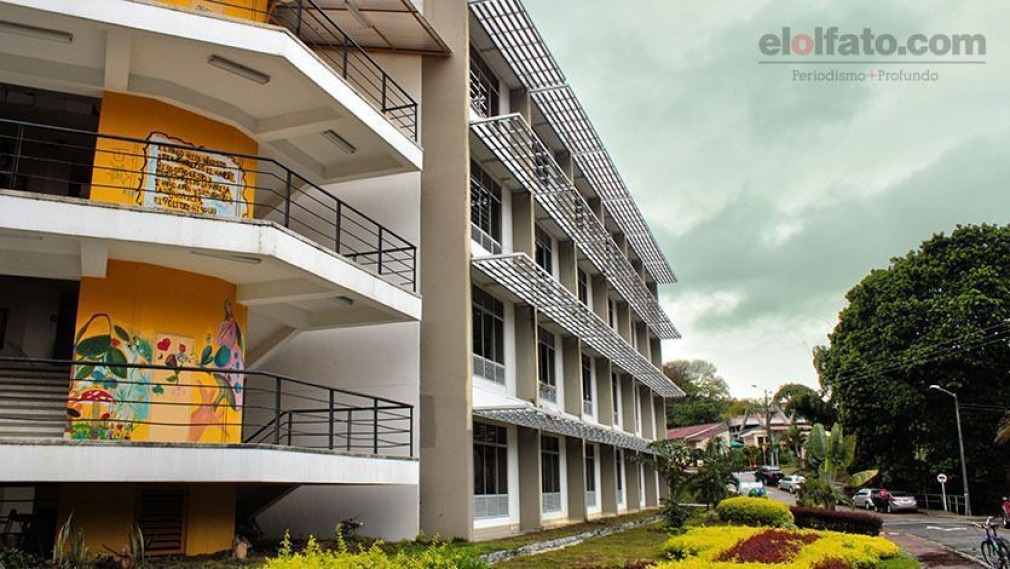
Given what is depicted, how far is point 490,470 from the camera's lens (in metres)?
20.4

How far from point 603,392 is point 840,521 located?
11.7 m

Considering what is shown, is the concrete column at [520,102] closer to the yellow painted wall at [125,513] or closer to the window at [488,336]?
the window at [488,336]

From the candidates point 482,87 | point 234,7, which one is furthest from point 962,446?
point 234,7

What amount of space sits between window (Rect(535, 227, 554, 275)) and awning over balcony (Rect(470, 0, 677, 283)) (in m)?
3.51

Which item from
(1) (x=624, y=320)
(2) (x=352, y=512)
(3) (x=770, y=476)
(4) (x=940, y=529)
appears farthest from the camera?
(3) (x=770, y=476)

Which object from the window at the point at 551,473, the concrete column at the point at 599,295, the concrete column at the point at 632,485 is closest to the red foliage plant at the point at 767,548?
the window at the point at 551,473

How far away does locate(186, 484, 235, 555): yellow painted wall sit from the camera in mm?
13008

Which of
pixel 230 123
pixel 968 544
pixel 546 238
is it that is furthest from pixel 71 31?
pixel 968 544

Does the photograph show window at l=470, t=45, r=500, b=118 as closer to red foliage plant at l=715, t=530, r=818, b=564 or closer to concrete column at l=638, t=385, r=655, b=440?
red foliage plant at l=715, t=530, r=818, b=564

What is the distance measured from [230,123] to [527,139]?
9214 mm

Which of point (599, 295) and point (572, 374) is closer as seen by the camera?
point (572, 374)

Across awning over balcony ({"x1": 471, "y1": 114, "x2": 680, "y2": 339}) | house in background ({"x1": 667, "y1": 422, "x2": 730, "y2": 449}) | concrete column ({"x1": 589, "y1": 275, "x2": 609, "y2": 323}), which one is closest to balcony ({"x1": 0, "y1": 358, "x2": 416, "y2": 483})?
awning over balcony ({"x1": 471, "y1": 114, "x2": 680, "y2": 339})

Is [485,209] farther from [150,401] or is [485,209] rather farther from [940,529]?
[940,529]

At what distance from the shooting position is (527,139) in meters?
22.0
